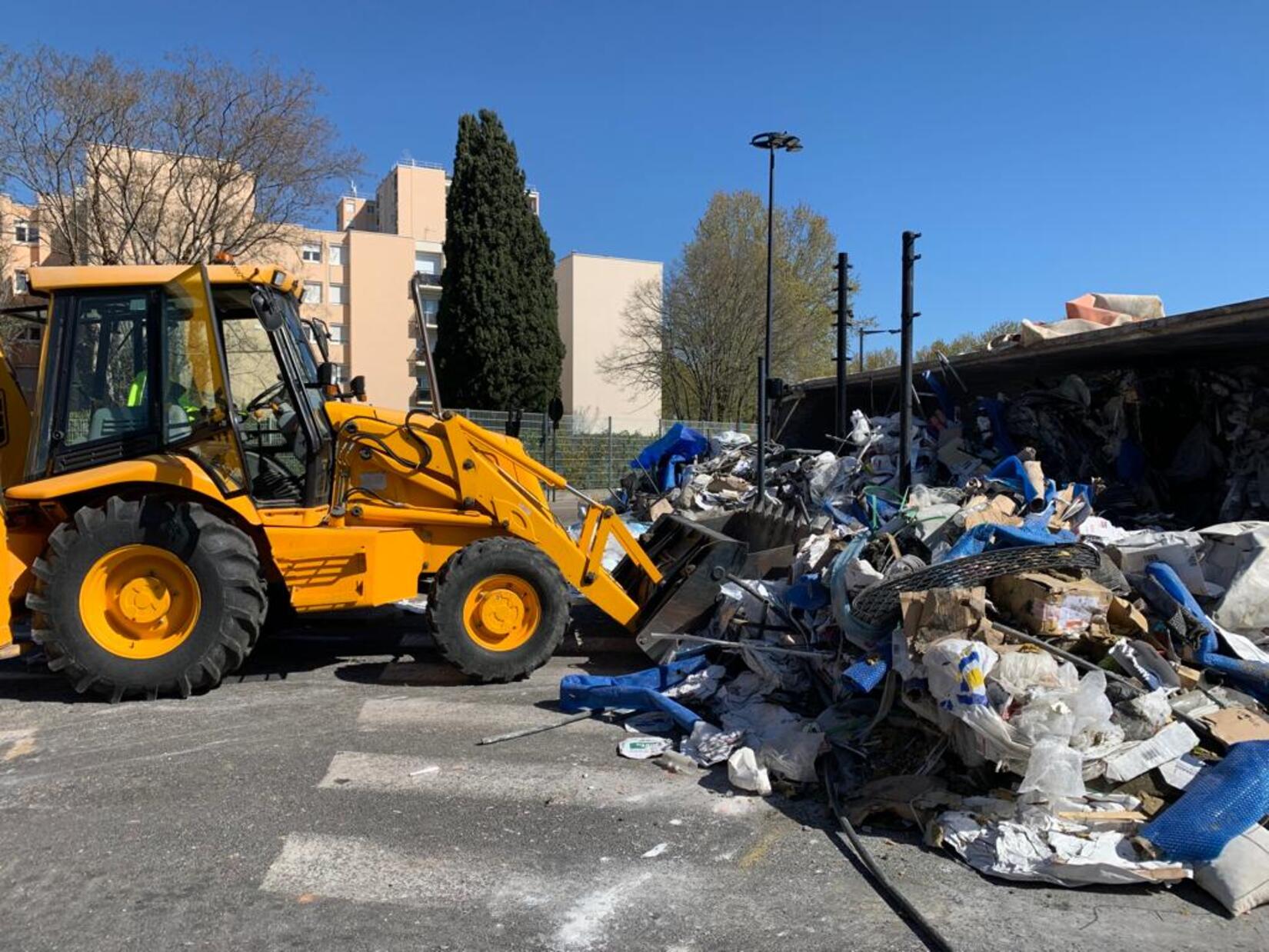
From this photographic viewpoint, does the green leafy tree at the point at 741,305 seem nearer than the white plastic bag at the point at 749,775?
No

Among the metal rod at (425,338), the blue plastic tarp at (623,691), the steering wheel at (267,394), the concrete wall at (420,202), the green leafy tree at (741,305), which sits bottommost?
the blue plastic tarp at (623,691)

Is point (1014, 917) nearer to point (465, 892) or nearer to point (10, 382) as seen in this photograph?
point (465, 892)

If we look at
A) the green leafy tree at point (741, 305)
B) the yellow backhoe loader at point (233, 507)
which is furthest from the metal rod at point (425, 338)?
the green leafy tree at point (741, 305)

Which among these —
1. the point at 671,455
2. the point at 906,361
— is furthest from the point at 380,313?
the point at 906,361

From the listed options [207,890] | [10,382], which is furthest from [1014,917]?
[10,382]

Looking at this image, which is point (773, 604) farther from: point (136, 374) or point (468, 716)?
point (136, 374)

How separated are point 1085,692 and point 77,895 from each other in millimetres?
4342

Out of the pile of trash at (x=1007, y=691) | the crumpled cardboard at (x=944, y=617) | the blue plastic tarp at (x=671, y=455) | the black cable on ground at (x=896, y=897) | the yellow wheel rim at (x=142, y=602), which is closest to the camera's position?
the black cable on ground at (x=896, y=897)

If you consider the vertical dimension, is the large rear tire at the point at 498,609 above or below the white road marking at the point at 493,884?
above

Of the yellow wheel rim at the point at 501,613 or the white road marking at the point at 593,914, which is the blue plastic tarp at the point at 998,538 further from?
the white road marking at the point at 593,914

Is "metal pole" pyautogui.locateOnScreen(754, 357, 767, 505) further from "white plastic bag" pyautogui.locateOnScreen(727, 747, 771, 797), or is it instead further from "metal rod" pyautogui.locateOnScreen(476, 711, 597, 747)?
"white plastic bag" pyautogui.locateOnScreen(727, 747, 771, 797)

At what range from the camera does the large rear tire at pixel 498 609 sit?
19.8ft

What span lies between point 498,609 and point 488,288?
2875cm

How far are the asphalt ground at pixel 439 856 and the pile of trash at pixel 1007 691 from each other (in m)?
0.18
